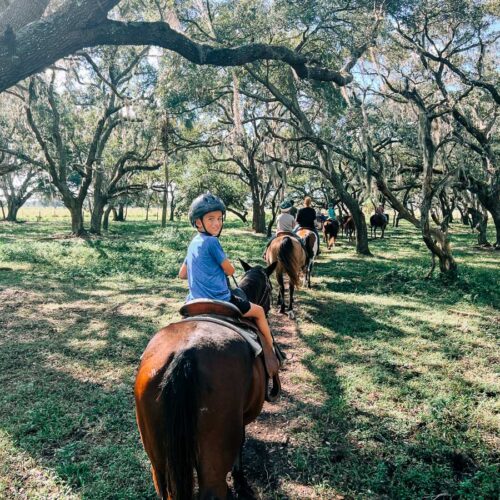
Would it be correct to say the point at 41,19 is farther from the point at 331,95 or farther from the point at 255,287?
the point at 331,95

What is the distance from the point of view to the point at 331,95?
1288 centimetres

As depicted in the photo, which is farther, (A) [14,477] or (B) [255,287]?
(B) [255,287]

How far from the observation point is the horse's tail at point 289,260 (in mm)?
7312

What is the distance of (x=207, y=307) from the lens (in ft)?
9.32

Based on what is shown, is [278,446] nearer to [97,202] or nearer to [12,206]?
[97,202]

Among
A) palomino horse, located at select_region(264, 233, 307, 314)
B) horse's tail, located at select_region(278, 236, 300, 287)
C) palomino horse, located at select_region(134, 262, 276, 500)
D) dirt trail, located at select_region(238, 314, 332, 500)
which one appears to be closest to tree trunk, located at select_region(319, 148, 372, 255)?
palomino horse, located at select_region(264, 233, 307, 314)

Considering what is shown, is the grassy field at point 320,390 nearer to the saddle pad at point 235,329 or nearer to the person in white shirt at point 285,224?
the saddle pad at point 235,329

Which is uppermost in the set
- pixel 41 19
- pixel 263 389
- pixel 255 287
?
pixel 41 19

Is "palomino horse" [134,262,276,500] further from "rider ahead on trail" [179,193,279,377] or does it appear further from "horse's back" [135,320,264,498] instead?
"rider ahead on trail" [179,193,279,377]

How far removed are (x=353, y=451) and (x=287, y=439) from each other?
59 centimetres

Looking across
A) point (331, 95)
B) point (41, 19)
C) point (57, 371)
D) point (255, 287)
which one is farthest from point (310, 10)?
point (57, 371)

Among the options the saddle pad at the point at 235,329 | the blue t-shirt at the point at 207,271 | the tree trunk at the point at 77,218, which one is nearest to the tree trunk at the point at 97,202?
the tree trunk at the point at 77,218

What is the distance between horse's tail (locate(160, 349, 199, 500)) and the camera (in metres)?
2.07

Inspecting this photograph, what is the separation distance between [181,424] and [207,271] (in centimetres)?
124
